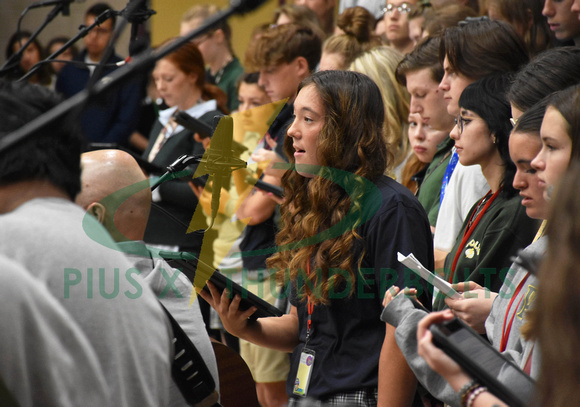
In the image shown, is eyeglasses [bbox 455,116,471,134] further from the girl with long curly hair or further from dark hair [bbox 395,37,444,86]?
dark hair [bbox 395,37,444,86]

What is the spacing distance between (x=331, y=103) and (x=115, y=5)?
193 inches

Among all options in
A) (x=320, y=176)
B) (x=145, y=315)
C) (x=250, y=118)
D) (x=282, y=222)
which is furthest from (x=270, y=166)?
(x=145, y=315)

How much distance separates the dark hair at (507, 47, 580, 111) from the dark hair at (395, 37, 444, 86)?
26.3 inches

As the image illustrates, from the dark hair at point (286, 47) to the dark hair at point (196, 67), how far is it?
44cm

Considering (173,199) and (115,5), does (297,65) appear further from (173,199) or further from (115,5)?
(115,5)

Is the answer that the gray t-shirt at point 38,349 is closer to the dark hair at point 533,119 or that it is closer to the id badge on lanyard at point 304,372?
the id badge on lanyard at point 304,372

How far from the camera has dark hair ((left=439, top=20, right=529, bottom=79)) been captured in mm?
2641

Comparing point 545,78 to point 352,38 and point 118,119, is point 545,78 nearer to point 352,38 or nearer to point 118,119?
point 352,38

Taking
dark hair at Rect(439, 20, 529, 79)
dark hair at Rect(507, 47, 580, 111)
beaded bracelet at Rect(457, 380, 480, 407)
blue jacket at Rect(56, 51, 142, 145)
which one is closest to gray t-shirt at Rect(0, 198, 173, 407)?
beaded bracelet at Rect(457, 380, 480, 407)

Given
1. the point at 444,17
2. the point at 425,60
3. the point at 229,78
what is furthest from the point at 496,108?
the point at 229,78

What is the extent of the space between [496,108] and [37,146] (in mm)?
1577

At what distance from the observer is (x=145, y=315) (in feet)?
4.33

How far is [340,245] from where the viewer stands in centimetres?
206

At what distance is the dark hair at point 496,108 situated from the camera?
7.73 ft
